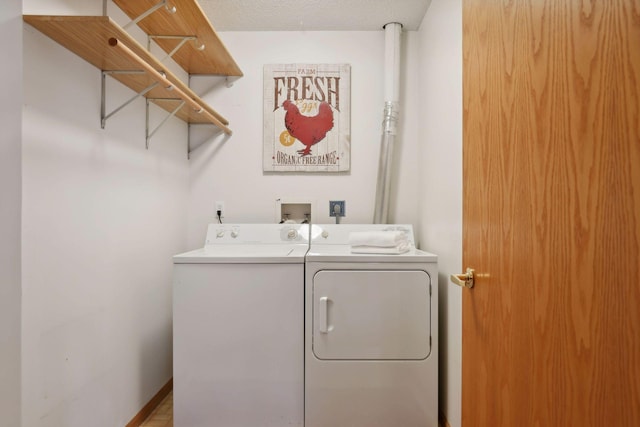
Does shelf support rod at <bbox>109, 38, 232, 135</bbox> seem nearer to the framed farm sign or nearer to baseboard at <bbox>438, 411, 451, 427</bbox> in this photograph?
the framed farm sign

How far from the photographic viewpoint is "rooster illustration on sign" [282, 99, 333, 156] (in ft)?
7.74

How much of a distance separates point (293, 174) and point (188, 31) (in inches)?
42.4

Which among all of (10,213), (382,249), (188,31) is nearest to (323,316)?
(382,249)

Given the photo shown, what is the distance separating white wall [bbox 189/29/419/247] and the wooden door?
1411mm

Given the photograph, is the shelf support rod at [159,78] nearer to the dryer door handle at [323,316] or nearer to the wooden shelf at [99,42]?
the wooden shelf at [99,42]

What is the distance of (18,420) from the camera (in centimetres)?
109

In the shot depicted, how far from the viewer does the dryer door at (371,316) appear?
1.64 metres

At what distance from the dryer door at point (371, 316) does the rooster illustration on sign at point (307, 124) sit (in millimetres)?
1101

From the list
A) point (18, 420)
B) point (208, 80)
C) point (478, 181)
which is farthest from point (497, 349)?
point (208, 80)

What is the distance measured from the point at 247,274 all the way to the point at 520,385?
125 cm

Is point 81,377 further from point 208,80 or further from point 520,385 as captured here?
point 208,80

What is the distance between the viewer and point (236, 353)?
1.64 m

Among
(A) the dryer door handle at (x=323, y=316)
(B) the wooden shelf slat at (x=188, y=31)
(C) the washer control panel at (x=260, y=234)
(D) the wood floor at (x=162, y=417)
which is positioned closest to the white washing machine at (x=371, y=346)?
(A) the dryer door handle at (x=323, y=316)

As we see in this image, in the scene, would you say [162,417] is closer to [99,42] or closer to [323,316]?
[323,316]
